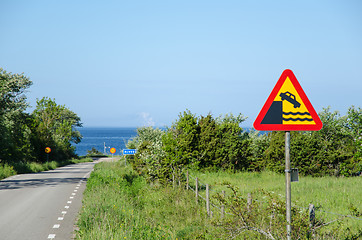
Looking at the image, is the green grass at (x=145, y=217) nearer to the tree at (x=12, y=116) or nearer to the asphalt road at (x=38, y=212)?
the asphalt road at (x=38, y=212)

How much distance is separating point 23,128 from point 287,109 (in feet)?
159

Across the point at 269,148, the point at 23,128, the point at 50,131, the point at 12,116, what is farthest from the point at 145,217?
the point at 50,131

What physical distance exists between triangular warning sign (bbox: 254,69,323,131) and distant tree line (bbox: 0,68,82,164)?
28129mm

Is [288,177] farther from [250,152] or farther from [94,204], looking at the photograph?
[250,152]

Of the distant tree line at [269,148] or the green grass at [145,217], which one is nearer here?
the green grass at [145,217]

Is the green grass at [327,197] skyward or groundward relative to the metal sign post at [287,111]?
groundward

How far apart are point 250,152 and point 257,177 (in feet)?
13.8

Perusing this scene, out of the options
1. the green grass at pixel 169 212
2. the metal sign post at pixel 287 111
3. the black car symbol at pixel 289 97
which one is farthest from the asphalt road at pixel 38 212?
the black car symbol at pixel 289 97

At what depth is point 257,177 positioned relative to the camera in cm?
2327

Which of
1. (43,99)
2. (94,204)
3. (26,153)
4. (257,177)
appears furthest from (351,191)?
(43,99)

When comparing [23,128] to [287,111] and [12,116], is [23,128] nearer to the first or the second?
[12,116]

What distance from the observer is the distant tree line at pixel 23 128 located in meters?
32.8

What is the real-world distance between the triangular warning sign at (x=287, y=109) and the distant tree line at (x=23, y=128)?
92.3 ft

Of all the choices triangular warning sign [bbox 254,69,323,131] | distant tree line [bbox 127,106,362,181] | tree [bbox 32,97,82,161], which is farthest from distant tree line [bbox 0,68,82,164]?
triangular warning sign [bbox 254,69,323,131]
